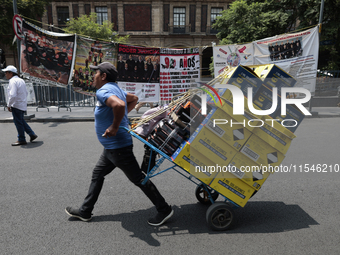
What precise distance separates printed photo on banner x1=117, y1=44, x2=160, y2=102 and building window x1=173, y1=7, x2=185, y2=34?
2310 cm

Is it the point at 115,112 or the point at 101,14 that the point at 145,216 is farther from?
the point at 101,14

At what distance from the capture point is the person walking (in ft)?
9.37

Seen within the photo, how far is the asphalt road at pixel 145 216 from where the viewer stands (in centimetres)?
270

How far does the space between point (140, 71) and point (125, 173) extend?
7.36 metres

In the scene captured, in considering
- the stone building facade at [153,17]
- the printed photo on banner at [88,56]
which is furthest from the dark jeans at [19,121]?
the stone building facade at [153,17]

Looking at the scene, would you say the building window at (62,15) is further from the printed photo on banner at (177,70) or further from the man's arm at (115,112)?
the man's arm at (115,112)

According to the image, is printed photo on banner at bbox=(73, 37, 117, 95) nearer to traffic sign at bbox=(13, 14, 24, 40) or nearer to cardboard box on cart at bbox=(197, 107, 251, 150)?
traffic sign at bbox=(13, 14, 24, 40)

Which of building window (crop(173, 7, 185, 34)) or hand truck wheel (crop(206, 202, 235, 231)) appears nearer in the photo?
hand truck wheel (crop(206, 202, 235, 231))

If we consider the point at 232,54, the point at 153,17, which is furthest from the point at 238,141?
the point at 153,17

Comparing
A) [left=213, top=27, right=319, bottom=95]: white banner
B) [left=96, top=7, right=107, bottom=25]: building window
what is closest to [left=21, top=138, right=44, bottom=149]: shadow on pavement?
[left=213, top=27, right=319, bottom=95]: white banner

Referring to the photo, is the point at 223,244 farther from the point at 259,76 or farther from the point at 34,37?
the point at 34,37

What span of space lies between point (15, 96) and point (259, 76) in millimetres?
5841

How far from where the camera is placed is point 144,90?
10.1m

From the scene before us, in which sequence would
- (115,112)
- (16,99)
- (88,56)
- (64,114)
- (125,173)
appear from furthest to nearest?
(64,114) < (88,56) < (16,99) < (125,173) < (115,112)
